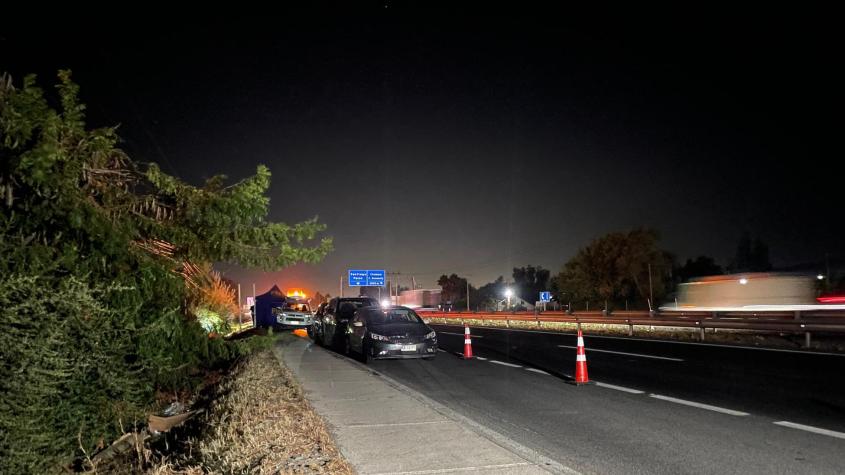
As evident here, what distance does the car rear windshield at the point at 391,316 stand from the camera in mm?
16906

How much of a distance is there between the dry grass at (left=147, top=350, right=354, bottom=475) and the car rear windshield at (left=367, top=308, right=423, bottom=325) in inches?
292

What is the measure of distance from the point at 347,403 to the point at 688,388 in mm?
5809

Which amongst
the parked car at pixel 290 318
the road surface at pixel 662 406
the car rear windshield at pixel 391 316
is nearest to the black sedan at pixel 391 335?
the car rear windshield at pixel 391 316

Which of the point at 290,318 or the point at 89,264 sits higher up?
the point at 89,264

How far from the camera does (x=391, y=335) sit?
51.9 feet

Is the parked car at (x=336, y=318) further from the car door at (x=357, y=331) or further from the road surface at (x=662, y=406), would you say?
the road surface at (x=662, y=406)

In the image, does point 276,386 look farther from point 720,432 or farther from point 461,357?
point 461,357

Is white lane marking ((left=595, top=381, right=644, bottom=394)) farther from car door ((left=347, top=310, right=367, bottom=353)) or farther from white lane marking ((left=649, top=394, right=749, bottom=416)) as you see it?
car door ((left=347, top=310, right=367, bottom=353))

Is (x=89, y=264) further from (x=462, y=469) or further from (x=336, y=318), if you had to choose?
(x=336, y=318)

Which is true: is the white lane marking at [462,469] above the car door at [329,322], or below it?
below

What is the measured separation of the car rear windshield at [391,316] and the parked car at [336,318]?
2145 mm

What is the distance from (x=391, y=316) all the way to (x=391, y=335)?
5.24ft

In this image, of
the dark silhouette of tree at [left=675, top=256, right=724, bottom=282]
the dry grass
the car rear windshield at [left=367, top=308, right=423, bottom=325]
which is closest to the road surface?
the car rear windshield at [left=367, top=308, right=423, bottom=325]

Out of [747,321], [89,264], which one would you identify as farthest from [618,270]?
[89,264]
